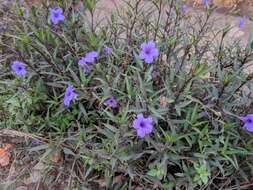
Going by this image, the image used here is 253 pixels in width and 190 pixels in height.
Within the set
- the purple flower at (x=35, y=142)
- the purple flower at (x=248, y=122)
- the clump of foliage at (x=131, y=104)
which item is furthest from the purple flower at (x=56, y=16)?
the purple flower at (x=248, y=122)

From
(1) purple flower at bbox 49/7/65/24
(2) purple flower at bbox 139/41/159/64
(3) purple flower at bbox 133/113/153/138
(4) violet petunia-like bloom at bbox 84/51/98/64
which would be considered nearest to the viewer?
(3) purple flower at bbox 133/113/153/138

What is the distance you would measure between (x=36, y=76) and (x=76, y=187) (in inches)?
25.8

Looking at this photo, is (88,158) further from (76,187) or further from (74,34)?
(74,34)

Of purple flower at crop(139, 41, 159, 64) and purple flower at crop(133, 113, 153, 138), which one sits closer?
purple flower at crop(133, 113, 153, 138)

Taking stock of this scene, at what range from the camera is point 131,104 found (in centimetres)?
205

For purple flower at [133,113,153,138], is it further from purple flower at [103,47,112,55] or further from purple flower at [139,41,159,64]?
purple flower at [103,47,112,55]

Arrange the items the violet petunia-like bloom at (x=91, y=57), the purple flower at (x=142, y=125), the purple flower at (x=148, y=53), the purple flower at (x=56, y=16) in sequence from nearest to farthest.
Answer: the purple flower at (x=142, y=125) → the purple flower at (x=148, y=53) → the violet petunia-like bloom at (x=91, y=57) → the purple flower at (x=56, y=16)

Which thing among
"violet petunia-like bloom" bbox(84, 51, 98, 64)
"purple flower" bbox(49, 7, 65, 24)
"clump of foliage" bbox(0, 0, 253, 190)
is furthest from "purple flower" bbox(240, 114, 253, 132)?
"purple flower" bbox(49, 7, 65, 24)

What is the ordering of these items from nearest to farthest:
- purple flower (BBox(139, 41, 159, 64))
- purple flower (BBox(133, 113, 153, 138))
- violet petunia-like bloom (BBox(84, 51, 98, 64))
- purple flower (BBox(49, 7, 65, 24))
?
purple flower (BBox(133, 113, 153, 138)) → purple flower (BBox(139, 41, 159, 64)) → violet petunia-like bloom (BBox(84, 51, 98, 64)) → purple flower (BBox(49, 7, 65, 24))

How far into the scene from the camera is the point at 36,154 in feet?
7.75

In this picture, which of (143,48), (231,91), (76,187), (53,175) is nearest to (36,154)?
(53,175)

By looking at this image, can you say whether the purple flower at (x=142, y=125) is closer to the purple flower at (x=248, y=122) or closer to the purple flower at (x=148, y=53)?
the purple flower at (x=148, y=53)

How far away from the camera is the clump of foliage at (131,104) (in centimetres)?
196

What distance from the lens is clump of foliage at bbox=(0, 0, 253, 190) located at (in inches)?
77.2
